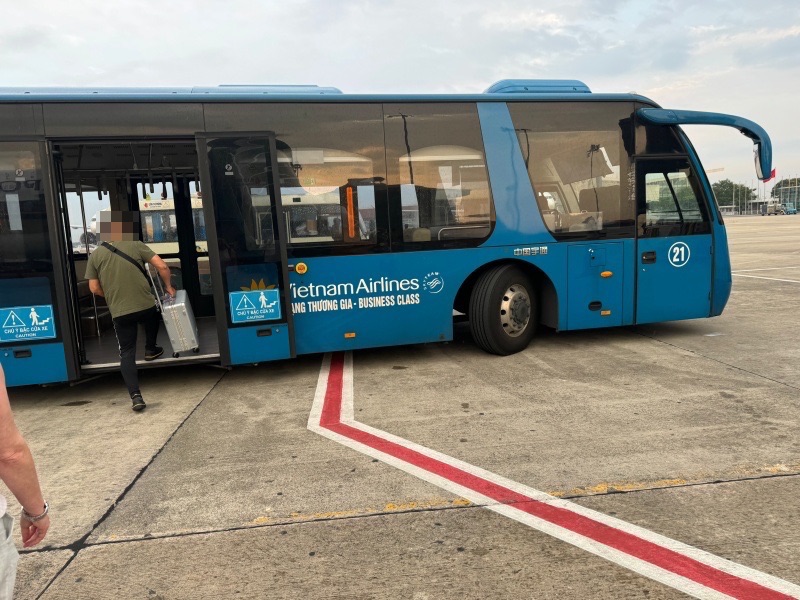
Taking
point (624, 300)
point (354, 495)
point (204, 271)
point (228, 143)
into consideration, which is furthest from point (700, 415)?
point (204, 271)

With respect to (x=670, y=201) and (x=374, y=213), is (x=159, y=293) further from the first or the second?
(x=670, y=201)

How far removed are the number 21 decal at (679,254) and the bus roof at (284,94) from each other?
6.03 ft

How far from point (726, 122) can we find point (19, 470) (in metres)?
8.08

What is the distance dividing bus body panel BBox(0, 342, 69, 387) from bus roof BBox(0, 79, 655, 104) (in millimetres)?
2366

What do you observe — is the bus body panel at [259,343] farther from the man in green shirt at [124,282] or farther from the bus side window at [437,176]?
the bus side window at [437,176]

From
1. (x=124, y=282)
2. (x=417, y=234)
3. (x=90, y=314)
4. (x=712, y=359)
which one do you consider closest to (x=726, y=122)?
(x=712, y=359)

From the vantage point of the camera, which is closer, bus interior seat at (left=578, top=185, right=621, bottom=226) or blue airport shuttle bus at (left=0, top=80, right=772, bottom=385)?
blue airport shuttle bus at (left=0, top=80, right=772, bottom=385)

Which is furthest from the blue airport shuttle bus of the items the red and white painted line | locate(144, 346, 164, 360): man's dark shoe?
the red and white painted line

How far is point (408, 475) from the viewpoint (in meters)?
3.63

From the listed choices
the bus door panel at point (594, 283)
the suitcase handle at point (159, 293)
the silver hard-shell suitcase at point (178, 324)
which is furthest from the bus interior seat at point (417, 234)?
the suitcase handle at point (159, 293)

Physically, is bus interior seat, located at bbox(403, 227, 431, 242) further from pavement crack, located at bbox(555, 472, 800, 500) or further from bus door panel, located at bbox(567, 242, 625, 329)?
pavement crack, located at bbox(555, 472, 800, 500)

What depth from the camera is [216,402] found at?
5.39 m

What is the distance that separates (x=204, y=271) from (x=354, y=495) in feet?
19.9

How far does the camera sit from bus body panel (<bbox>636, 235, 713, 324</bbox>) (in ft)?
22.5
